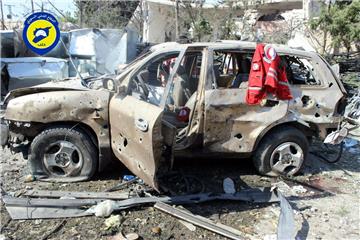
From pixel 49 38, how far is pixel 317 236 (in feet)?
12.9

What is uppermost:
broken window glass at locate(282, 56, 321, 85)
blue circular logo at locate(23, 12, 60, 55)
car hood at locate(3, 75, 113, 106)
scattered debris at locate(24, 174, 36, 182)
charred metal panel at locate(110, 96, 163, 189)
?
blue circular logo at locate(23, 12, 60, 55)

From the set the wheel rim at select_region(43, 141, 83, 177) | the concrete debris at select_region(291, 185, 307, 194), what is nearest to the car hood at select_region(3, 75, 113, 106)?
the wheel rim at select_region(43, 141, 83, 177)

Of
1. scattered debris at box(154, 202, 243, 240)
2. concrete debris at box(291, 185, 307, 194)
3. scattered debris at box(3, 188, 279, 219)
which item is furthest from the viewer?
concrete debris at box(291, 185, 307, 194)

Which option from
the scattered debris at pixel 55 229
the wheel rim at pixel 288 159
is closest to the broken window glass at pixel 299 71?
the wheel rim at pixel 288 159

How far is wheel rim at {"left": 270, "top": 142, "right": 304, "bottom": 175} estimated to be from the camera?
5.41m

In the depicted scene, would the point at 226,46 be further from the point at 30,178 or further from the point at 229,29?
the point at 229,29

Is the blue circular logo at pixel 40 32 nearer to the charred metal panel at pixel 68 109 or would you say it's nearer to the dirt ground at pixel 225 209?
the charred metal panel at pixel 68 109

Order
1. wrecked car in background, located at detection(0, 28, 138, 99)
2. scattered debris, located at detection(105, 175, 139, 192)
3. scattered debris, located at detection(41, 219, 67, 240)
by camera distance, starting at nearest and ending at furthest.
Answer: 1. scattered debris, located at detection(41, 219, 67, 240)
2. scattered debris, located at detection(105, 175, 139, 192)
3. wrecked car in background, located at detection(0, 28, 138, 99)

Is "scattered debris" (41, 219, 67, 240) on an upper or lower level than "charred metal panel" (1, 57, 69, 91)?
lower

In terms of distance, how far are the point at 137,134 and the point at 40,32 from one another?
80.9 inches

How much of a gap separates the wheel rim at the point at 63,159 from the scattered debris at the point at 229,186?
1830 mm

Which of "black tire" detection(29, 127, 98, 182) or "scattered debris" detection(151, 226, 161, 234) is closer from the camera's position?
"scattered debris" detection(151, 226, 161, 234)

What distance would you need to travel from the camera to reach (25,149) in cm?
520

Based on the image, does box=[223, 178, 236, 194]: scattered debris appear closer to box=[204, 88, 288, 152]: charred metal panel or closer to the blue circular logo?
box=[204, 88, 288, 152]: charred metal panel
